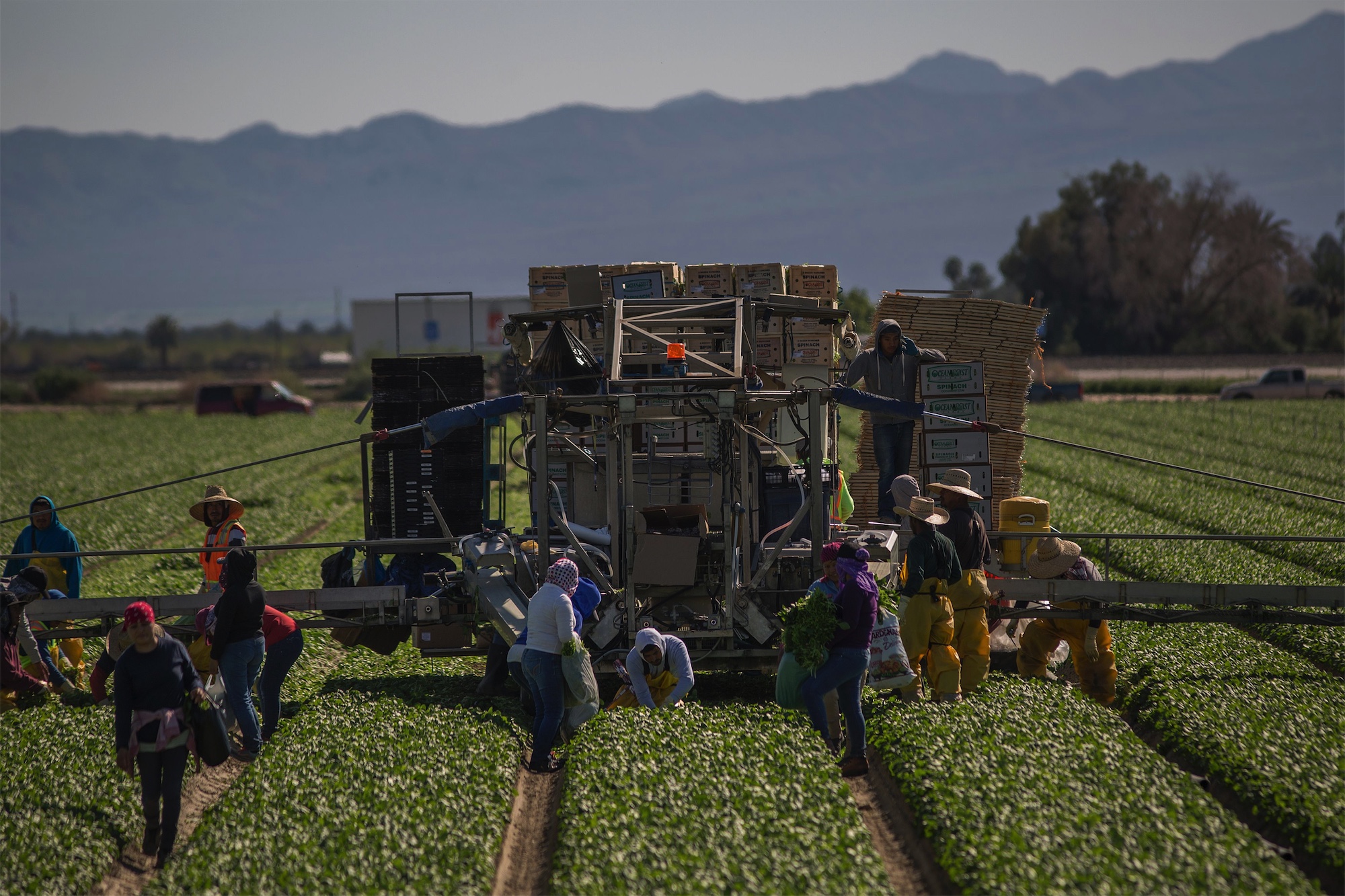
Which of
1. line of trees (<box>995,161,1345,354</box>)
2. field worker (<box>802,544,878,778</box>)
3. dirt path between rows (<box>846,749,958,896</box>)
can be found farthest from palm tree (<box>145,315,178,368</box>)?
dirt path between rows (<box>846,749,958,896</box>)

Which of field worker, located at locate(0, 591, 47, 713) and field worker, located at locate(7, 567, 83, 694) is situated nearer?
field worker, located at locate(0, 591, 47, 713)

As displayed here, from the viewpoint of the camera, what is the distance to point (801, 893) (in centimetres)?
729

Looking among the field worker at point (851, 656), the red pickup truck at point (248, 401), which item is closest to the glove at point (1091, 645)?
the field worker at point (851, 656)

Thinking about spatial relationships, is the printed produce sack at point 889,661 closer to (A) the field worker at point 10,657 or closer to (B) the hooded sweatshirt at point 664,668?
(B) the hooded sweatshirt at point 664,668

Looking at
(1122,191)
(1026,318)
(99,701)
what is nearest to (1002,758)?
(99,701)

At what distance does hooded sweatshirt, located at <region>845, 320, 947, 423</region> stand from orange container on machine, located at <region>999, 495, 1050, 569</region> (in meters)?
2.09

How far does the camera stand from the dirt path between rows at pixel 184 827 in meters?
8.23

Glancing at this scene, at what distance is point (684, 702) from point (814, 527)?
6.64 feet

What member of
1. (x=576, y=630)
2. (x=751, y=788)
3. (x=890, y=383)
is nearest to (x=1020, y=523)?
(x=890, y=383)

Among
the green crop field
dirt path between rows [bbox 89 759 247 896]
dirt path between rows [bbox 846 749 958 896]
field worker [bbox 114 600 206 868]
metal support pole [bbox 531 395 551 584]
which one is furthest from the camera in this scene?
metal support pole [bbox 531 395 551 584]

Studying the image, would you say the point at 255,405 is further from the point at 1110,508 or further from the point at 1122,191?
the point at 1122,191

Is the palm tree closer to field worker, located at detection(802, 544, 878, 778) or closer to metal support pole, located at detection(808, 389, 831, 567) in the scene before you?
metal support pole, located at detection(808, 389, 831, 567)

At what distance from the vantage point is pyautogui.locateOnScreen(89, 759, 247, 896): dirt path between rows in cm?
823

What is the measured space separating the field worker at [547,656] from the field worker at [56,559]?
19.1ft
